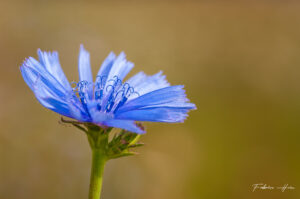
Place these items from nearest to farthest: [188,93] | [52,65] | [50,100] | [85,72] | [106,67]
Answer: [50,100] → [52,65] → [85,72] → [106,67] → [188,93]

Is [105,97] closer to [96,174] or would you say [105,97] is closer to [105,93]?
[105,93]

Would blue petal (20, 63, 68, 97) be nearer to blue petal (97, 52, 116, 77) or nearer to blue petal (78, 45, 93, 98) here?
blue petal (78, 45, 93, 98)

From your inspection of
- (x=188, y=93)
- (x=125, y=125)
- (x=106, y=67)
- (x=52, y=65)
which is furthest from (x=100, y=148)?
(x=188, y=93)

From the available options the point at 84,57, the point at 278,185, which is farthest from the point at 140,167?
the point at 84,57

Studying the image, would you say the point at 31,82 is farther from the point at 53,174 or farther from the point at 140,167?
the point at 140,167

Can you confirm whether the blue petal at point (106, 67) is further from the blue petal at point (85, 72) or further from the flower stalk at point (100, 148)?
the flower stalk at point (100, 148)

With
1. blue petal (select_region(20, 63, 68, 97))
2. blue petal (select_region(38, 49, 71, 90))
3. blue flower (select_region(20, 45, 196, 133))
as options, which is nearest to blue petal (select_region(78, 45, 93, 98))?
blue flower (select_region(20, 45, 196, 133))

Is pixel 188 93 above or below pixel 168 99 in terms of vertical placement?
above

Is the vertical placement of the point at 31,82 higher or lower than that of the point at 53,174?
higher
